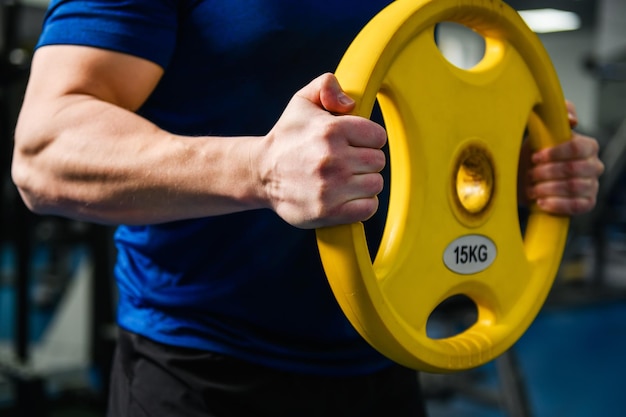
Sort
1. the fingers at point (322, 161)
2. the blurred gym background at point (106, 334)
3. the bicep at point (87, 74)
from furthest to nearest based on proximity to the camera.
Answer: the blurred gym background at point (106, 334)
the bicep at point (87, 74)
the fingers at point (322, 161)

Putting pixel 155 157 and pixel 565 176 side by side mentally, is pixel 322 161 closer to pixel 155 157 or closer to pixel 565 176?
pixel 155 157

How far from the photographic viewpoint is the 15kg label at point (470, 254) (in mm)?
817

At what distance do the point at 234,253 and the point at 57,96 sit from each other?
0.91ft

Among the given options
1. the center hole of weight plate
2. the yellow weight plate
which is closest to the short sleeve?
the yellow weight plate

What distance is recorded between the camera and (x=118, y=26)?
0.76 metres

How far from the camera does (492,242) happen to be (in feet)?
2.86

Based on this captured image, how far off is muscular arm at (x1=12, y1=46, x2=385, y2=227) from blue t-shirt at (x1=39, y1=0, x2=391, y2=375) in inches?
2.2

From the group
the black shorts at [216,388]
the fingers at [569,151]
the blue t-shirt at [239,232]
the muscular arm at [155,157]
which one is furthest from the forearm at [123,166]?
the fingers at [569,151]

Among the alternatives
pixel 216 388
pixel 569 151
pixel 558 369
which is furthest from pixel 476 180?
pixel 558 369

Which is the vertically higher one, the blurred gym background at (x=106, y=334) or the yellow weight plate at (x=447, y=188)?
the yellow weight plate at (x=447, y=188)

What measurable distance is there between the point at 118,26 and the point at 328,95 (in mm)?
275

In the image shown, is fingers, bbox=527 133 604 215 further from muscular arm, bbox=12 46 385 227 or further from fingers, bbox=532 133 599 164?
muscular arm, bbox=12 46 385 227

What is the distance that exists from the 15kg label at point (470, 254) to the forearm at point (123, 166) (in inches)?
10.1

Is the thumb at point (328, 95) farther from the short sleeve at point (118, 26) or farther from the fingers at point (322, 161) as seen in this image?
the short sleeve at point (118, 26)
